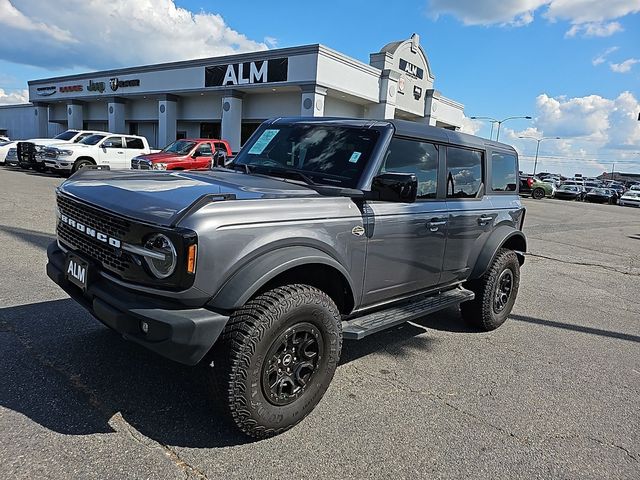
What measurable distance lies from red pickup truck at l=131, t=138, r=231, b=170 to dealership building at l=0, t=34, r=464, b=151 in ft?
27.5

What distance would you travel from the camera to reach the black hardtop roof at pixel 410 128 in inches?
148

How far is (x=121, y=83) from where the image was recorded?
105 ft

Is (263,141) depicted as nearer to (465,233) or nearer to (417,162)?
(417,162)

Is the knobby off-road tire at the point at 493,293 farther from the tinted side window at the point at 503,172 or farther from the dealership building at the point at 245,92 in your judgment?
the dealership building at the point at 245,92

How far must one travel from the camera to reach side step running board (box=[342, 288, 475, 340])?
3.23m

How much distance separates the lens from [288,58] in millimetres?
23969

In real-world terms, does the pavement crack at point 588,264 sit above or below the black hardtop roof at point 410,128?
below

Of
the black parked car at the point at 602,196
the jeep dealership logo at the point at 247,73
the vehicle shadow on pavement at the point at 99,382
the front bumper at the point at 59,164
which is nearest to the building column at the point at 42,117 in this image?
the jeep dealership logo at the point at 247,73

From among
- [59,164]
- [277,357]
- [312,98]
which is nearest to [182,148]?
[59,164]

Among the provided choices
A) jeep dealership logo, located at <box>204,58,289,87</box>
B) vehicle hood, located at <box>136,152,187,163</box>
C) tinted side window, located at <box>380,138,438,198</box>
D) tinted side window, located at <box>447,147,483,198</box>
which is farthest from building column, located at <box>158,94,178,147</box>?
tinted side window, located at <box>380,138,438,198</box>

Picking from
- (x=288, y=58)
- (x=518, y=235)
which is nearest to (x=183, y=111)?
(x=288, y=58)

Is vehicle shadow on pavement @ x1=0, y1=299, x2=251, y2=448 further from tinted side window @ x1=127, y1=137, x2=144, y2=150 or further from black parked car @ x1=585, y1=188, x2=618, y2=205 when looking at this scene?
black parked car @ x1=585, y1=188, x2=618, y2=205

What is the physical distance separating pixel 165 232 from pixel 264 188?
956mm

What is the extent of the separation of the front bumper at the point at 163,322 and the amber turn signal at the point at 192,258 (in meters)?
0.23
